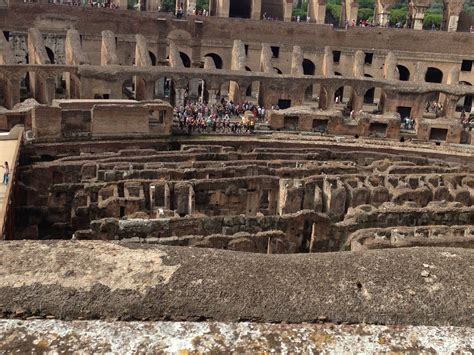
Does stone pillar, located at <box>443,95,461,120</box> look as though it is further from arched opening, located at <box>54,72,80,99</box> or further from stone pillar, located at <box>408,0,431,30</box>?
arched opening, located at <box>54,72,80,99</box>

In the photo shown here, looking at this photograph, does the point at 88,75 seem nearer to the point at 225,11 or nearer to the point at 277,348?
the point at 225,11

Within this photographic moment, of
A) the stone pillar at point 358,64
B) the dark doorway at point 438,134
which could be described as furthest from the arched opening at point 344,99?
the dark doorway at point 438,134

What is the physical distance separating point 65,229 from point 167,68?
11.7 metres

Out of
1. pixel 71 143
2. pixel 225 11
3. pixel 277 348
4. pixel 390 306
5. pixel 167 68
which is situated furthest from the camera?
pixel 225 11

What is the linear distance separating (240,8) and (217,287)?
114ft

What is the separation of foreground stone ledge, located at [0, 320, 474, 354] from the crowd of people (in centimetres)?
1821

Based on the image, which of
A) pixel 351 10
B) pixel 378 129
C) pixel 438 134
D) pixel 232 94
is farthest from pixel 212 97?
pixel 351 10

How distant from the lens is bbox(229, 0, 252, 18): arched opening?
1516 inches

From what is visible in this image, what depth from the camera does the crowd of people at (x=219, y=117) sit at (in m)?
23.9

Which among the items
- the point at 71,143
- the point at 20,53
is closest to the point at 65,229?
the point at 71,143

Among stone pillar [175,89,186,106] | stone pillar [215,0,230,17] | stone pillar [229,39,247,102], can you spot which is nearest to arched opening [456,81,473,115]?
stone pillar [229,39,247,102]

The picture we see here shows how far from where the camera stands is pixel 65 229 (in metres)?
15.9

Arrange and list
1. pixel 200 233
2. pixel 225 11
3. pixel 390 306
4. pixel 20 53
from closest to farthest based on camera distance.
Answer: pixel 390 306 < pixel 200 233 < pixel 20 53 < pixel 225 11

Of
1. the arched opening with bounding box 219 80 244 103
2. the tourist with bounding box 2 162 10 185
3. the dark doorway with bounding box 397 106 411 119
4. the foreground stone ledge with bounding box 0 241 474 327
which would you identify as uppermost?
the arched opening with bounding box 219 80 244 103
